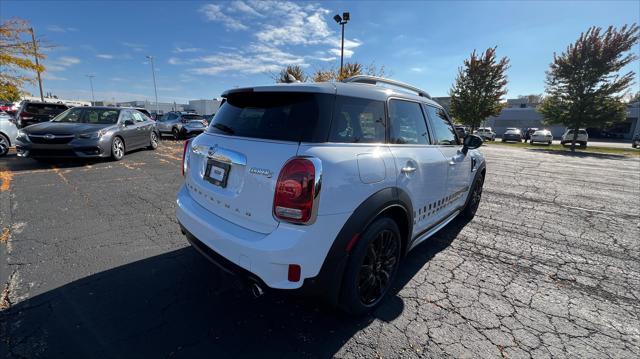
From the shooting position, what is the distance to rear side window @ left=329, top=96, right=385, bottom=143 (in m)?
2.16

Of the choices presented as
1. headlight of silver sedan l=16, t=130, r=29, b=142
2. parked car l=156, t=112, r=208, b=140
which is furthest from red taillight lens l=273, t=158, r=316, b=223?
parked car l=156, t=112, r=208, b=140

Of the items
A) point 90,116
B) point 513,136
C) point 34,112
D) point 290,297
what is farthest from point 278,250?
point 513,136

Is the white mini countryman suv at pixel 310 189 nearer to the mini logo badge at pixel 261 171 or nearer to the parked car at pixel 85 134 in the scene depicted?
the mini logo badge at pixel 261 171

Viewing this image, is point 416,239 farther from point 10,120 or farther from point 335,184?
point 10,120

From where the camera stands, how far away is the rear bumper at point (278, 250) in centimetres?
187

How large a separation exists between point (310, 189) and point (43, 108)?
1528cm

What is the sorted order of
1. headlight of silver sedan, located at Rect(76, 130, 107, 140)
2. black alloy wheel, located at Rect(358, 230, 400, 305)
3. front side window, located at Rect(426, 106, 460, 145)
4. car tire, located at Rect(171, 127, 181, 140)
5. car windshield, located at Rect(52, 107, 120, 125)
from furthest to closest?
1. car tire, located at Rect(171, 127, 181, 140)
2. car windshield, located at Rect(52, 107, 120, 125)
3. headlight of silver sedan, located at Rect(76, 130, 107, 140)
4. front side window, located at Rect(426, 106, 460, 145)
5. black alloy wheel, located at Rect(358, 230, 400, 305)

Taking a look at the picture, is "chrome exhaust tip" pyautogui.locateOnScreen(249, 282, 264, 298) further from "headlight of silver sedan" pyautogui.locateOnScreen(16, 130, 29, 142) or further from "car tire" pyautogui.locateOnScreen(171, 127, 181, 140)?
"car tire" pyautogui.locateOnScreen(171, 127, 181, 140)

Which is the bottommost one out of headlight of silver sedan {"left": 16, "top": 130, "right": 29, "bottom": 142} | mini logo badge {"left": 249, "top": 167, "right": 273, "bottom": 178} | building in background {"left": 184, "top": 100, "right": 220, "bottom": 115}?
headlight of silver sedan {"left": 16, "top": 130, "right": 29, "bottom": 142}

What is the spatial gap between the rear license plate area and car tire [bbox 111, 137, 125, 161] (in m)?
7.76

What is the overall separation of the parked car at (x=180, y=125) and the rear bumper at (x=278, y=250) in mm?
16364

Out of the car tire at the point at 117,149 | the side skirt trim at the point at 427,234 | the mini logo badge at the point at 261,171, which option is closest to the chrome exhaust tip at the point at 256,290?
the mini logo badge at the point at 261,171

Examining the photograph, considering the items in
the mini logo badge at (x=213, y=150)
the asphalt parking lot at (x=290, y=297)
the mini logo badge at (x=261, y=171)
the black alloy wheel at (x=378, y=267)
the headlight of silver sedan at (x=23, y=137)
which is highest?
the mini logo badge at (x=213, y=150)

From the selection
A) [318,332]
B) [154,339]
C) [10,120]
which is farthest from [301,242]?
[10,120]
